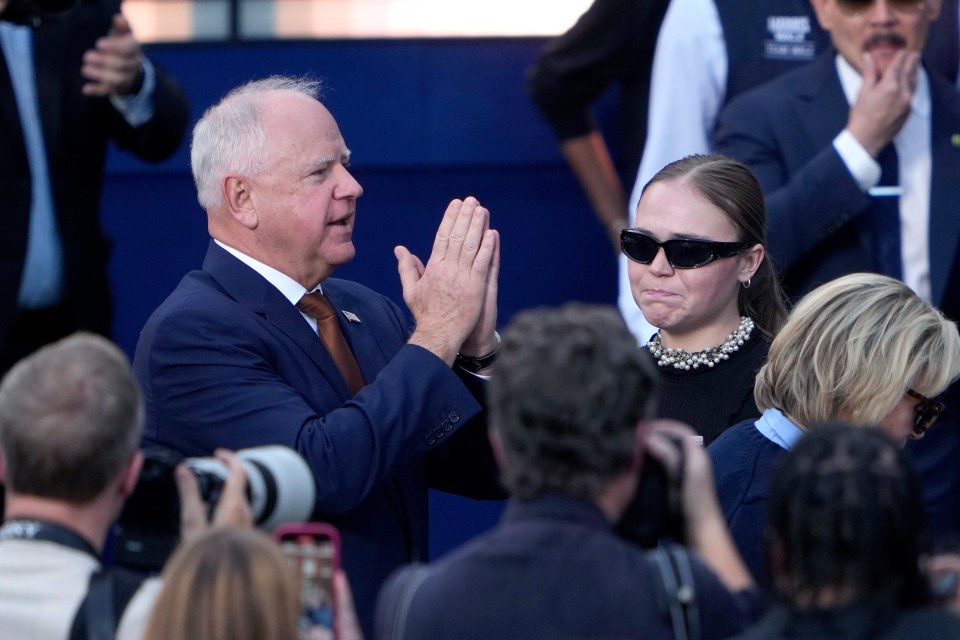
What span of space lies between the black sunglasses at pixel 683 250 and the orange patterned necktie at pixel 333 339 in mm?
681

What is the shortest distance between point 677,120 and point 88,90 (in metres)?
1.68

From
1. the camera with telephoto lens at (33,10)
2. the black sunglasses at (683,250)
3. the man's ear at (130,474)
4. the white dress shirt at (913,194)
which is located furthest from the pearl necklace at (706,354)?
the camera with telephoto lens at (33,10)

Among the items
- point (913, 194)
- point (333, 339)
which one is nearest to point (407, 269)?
point (333, 339)

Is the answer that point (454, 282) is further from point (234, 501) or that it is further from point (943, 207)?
point (943, 207)

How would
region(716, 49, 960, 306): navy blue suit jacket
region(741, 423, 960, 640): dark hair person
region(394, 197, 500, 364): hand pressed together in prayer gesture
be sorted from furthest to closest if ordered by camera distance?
region(716, 49, 960, 306): navy blue suit jacket, region(394, 197, 500, 364): hand pressed together in prayer gesture, region(741, 423, 960, 640): dark hair person

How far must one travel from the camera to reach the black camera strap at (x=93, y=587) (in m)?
2.28

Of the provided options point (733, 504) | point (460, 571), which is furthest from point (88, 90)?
point (460, 571)

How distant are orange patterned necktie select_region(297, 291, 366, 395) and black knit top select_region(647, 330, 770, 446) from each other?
2.25 ft

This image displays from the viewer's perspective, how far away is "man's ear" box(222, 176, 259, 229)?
354 cm

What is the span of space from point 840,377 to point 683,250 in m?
0.70

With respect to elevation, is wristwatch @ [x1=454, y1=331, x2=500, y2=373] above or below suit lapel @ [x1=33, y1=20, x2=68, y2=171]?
below

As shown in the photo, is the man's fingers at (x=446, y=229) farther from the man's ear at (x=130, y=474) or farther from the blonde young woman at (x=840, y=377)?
the man's ear at (x=130, y=474)

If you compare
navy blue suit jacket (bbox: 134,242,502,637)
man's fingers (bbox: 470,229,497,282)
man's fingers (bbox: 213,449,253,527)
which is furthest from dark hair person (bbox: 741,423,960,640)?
man's fingers (bbox: 470,229,497,282)

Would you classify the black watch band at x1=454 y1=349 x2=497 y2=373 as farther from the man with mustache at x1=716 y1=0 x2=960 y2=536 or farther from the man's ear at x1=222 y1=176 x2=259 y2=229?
the man with mustache at x1=716 y1=0 x2=960 y2=536
